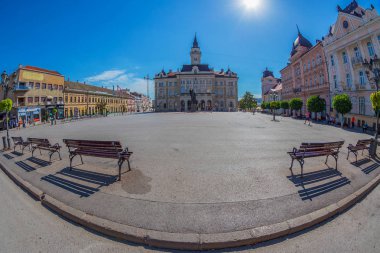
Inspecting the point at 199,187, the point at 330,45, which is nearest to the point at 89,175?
the point at 199,187

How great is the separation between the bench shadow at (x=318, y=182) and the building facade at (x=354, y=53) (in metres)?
20.3

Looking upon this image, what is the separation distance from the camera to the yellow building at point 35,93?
36.7m

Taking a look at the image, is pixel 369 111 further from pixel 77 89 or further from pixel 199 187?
pixel 77 89

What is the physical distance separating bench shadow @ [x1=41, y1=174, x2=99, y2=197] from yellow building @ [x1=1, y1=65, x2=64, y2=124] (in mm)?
39884

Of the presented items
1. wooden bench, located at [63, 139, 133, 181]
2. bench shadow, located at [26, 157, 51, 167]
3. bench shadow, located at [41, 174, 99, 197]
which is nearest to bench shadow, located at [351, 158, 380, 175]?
wooden bench, located at [63, 139, 133, 181]

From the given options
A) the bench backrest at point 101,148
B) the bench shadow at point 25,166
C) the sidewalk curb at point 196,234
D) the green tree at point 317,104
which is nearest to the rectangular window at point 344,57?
the green tree at point 317,104

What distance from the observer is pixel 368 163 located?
700cm

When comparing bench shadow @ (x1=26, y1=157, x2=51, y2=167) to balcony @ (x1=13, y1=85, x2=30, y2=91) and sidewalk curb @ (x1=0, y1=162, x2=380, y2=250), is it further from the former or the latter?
balcony @ (x1=13, y1=85, x2=30, y2=91)

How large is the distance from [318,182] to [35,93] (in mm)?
53747

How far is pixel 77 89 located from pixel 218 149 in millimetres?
60686

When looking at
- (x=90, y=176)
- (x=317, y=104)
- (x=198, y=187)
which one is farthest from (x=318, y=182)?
(x=317, y=104)

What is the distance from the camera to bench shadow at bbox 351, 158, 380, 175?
20.5ft

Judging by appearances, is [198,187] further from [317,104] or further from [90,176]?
[317,104]

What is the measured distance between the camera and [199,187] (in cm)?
493
